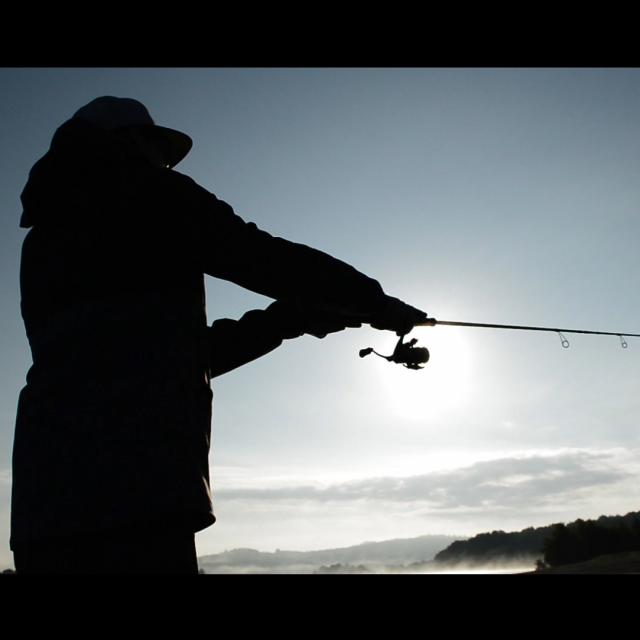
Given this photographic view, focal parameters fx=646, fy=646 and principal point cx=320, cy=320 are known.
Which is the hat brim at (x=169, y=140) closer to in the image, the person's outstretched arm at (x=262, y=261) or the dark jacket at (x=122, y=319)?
the dark jacket at (x=122, y=319)

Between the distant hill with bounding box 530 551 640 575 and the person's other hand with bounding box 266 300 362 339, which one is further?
the distant hill with bounding box 530 551 640 575

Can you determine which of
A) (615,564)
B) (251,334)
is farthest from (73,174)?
(615,564)

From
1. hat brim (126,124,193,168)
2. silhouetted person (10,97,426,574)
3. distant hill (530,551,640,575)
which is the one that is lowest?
distant hill (530,551,640,575)

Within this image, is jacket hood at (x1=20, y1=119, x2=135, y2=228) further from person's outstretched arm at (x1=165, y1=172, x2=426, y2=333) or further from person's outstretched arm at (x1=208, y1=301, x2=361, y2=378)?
person's outstretched arm at (x1=208, y1=301, x2=361, y2=378)

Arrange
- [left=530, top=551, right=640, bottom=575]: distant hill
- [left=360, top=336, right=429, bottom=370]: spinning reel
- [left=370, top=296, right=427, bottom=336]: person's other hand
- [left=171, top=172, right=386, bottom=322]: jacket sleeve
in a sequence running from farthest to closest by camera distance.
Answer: [left=530, top=551, right=640, bottom=575]: distant hill
[left=360, top=336, right=429, bottom=370]: spinning reel
[left=370, top=296, right=427, bottom=336]: person's other hand
[left=171, top=172, right=386, bottom=322]: jacket sleeve

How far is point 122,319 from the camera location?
79.3 inches

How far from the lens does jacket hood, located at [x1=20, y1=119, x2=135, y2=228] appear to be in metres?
2.25

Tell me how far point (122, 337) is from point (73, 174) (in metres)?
0.71

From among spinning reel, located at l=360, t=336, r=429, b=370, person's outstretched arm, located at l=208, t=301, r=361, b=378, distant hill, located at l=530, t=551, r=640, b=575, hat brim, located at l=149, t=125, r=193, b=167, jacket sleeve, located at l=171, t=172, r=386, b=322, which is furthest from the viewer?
distant hill, located at l=530, t=551, r=640, b=575

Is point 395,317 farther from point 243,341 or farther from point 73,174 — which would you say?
point 73,174

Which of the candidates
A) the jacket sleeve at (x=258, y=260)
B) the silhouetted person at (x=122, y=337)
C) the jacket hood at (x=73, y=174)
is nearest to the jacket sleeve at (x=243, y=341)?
the silhouetted person at (x=122, y=337)

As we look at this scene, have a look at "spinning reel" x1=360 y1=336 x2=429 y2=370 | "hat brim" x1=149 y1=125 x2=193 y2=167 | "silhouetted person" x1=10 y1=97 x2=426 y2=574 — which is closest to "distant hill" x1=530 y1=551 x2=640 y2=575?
"spinning reel" x1=360 y1=336 x2=429 y2=370
